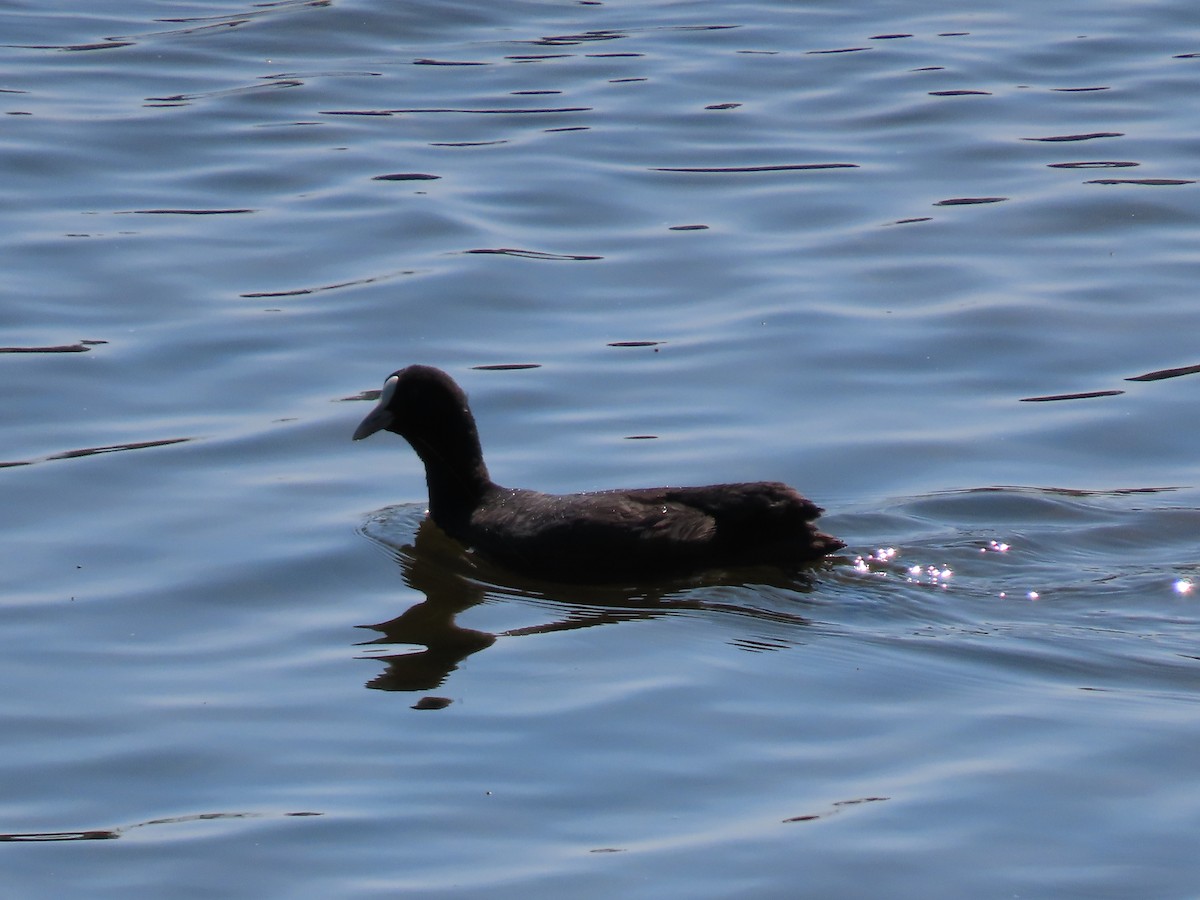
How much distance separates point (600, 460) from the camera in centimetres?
1051

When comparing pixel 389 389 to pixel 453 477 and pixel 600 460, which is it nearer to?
pixel 453 477

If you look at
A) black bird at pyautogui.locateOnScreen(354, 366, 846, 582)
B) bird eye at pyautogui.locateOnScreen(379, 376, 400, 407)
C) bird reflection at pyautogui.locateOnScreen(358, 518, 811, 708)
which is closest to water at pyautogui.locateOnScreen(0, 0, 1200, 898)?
bird reflection at pyautogui.locateOnScreen(358, 518, 811, 708)

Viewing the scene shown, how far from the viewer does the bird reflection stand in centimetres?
818

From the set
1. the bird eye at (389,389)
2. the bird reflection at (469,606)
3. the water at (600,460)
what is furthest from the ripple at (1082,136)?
the bird reflection at (469,606)

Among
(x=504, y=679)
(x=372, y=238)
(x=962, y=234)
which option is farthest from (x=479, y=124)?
(x=504, y=679)

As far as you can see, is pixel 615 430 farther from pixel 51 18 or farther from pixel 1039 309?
pixel 51 18

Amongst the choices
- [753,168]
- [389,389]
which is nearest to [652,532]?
[389,389]

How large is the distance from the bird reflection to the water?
0.10ft

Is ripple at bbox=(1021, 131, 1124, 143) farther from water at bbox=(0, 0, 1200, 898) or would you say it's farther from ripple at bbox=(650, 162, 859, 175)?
ripple at bbox=(650, 162, 859, 175)

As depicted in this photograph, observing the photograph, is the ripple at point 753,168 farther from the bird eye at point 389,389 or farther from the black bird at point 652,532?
the black bird at point 652,532

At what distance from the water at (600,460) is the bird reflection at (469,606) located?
30 mm

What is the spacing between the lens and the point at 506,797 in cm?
673

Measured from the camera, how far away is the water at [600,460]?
6.60m

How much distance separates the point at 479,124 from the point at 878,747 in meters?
12.0
